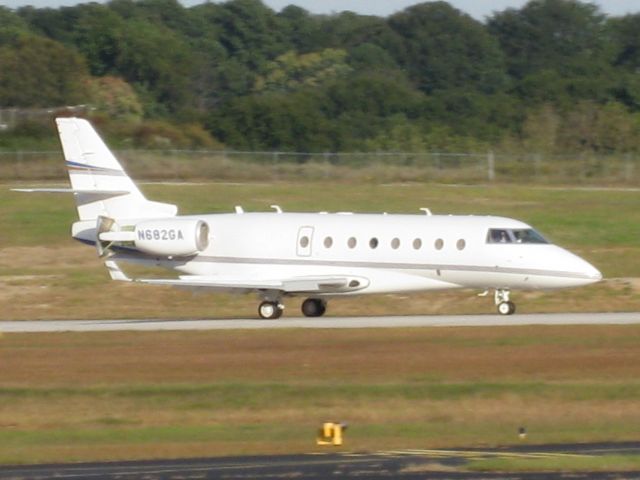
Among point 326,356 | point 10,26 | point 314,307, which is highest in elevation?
point 10,26

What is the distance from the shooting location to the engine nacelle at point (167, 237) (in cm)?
3453

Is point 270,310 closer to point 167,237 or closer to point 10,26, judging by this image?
point 167,237

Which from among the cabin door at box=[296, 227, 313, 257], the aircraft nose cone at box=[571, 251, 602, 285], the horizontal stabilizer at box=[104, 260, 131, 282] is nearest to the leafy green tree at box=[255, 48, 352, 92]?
the cabin door at box=[296, 227, 313, 257]

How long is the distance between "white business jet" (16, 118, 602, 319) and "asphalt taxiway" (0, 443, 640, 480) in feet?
48.2

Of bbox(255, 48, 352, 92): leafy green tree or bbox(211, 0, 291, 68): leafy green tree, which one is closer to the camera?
bbox(255, 48, 352, 92): leafy green tree

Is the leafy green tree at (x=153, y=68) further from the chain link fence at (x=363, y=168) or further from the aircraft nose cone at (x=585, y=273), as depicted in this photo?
the aircraft nose cone at (x=585, y=273)

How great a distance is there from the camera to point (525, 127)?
8075cm

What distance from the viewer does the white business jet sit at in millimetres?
32844

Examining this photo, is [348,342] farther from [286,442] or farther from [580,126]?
[580,126]

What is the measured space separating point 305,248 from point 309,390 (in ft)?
37.6

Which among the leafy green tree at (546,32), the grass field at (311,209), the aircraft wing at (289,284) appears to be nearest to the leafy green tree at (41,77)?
the grass field at (311,209)

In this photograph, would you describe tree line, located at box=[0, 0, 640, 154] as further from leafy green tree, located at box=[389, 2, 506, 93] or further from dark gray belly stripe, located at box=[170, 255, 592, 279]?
dark gray belly stripe, located at box=[170, 255, 592, 279]

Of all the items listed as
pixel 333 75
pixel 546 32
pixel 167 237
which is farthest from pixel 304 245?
pixel 546 32

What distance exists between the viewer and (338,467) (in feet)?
53.7
